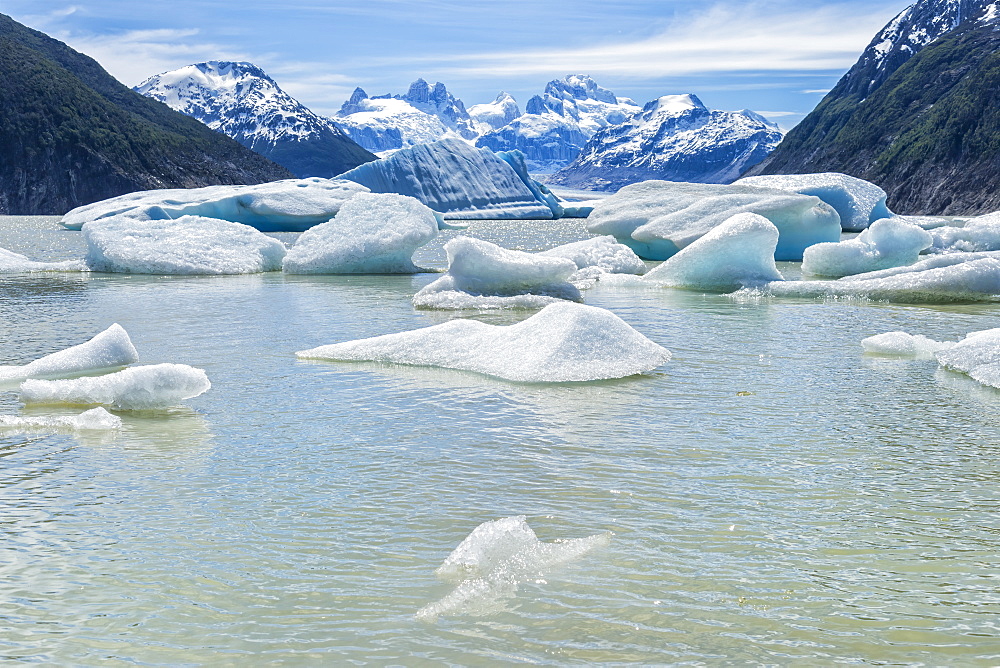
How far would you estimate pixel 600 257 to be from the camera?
55.7ft

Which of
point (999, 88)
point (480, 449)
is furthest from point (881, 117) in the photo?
point (480, 449)

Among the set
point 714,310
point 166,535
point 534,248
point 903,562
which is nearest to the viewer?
point 903,562

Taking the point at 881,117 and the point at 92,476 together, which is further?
the point at 881,117

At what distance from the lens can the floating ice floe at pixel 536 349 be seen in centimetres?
692

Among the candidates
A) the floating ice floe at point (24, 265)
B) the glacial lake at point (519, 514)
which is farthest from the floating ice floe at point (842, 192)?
the glacial lake at point (519, 514)

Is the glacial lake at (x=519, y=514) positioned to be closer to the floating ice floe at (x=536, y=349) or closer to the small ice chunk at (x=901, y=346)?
the floating ice floe at (x=536, y=349)

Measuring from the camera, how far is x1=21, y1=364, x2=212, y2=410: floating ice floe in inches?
235

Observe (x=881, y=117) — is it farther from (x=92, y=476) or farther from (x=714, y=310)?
(x=92, y=476)

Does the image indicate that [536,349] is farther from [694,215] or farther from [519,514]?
[694,215]

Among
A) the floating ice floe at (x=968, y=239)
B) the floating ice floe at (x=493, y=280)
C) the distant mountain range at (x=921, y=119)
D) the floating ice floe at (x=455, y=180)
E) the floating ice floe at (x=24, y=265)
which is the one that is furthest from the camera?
the distant mountain range at (x=921, y=119)

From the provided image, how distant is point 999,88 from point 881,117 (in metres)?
22.2

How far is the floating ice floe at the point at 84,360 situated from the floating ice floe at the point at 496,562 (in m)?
4.65

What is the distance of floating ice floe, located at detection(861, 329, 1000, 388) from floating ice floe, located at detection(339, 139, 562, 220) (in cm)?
→ 3373

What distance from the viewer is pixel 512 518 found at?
3.67 metres
